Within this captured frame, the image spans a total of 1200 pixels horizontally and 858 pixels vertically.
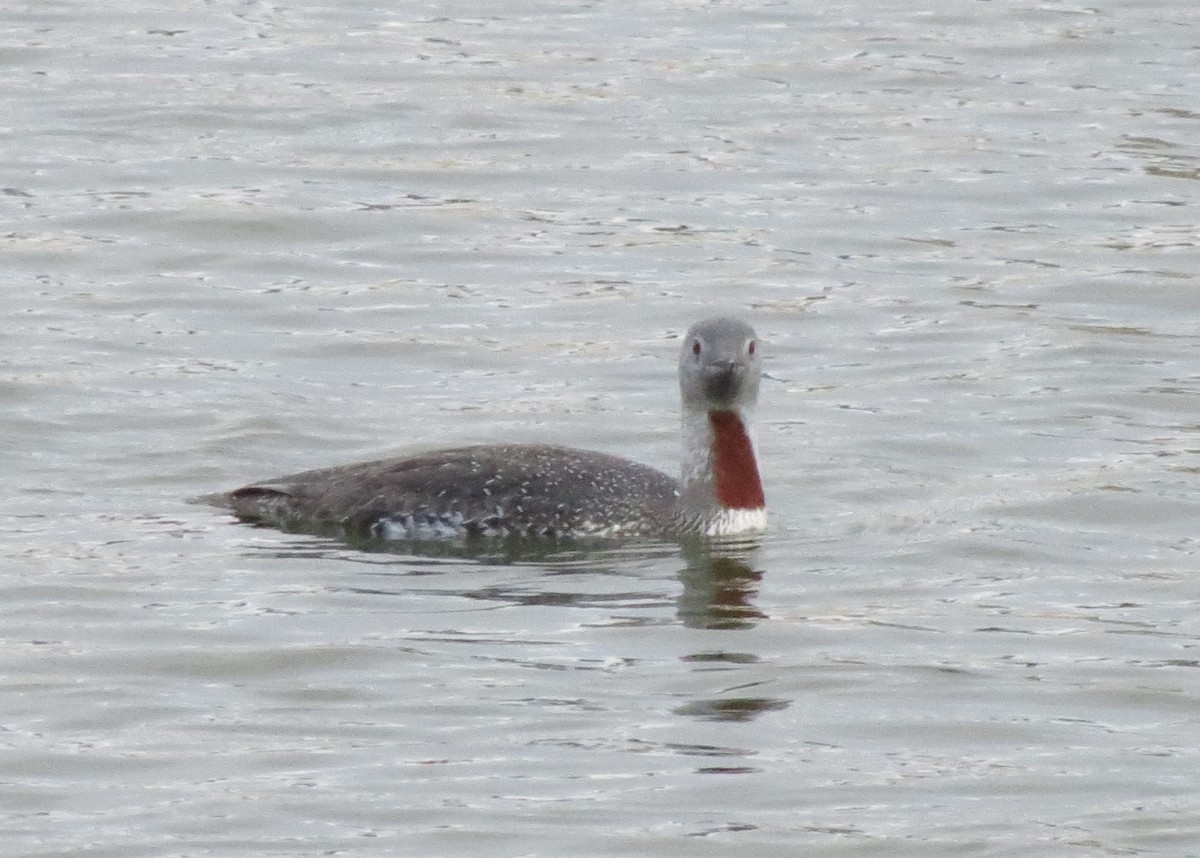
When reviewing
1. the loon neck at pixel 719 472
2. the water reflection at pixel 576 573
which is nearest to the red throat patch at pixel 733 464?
the loon neck at pixel 719 472

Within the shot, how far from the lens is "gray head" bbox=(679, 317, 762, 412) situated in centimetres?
1291

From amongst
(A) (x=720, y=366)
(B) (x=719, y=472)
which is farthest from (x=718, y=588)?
(A) (x=720, y=366)

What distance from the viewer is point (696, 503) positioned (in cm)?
1321

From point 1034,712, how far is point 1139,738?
43cm

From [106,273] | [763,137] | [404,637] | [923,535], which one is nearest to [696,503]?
Result: [923,535]

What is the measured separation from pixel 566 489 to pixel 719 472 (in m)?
0.71

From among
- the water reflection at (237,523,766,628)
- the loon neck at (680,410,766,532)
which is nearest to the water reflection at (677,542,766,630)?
the water reflection at (237,523,766,628)

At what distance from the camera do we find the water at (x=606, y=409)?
960 centimetres

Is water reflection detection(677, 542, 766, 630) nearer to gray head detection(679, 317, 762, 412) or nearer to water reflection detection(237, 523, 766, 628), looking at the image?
water reflection detection(237, 523, 766, 628)

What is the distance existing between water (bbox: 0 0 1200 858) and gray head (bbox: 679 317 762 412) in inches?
28.0

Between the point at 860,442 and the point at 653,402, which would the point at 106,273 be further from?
the point at 860,442

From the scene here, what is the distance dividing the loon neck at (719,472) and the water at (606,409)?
28 cm

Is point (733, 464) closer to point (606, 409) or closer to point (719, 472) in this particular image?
point (719, 472)

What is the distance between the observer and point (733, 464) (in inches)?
519
